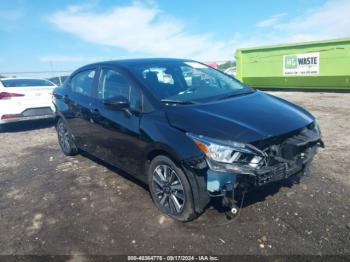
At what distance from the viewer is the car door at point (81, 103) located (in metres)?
4.91

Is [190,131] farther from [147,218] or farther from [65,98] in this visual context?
[65,98]

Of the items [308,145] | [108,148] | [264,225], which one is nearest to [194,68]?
[108,148]

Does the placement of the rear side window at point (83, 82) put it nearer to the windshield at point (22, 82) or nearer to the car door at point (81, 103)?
the car door at point (81, 103)

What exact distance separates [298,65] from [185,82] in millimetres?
12338

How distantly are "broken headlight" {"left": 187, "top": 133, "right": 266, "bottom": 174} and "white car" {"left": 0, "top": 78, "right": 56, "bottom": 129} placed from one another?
651 cm

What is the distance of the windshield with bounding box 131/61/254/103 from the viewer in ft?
12.8

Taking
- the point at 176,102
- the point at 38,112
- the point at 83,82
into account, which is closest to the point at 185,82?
the point at 176,102

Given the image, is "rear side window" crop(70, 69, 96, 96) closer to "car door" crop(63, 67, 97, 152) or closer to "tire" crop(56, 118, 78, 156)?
"car door" crop(63, 67, 97, 152)

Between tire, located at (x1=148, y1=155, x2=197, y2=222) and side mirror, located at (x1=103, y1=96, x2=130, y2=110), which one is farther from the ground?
side mirror, located at (x1=103, y1=96, x2=130, y2=110)

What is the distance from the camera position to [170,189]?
353 centimetres

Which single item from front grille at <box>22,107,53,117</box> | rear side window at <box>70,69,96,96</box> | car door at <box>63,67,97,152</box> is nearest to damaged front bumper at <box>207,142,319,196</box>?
car door at <box>63,67,97,152</box>

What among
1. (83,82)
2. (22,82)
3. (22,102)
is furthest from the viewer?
(22,82)

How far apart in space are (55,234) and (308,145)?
2894mm

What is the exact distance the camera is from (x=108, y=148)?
14.9 ft
